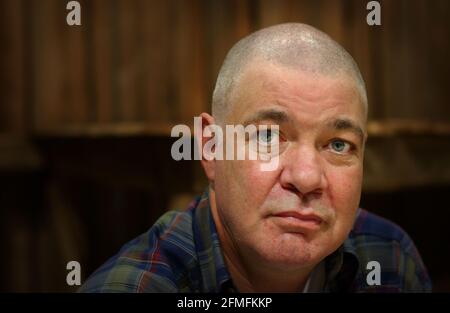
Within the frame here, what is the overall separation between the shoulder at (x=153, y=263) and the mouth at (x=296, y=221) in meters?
0.22

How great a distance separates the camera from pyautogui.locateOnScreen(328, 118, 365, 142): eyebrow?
1.01 metres

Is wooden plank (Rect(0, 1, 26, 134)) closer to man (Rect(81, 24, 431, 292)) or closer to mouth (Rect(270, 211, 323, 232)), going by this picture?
man (Rect(81, 24, 431, 292))

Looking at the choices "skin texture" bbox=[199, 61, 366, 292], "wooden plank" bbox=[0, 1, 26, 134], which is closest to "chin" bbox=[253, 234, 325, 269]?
"skin texture" bbox=[199, 61, 366, 292]

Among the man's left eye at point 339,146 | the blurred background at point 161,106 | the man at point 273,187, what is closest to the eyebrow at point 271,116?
the man at point 273,187

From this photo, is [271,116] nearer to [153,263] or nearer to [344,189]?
[344,189]

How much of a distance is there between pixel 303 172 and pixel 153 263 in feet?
1.18

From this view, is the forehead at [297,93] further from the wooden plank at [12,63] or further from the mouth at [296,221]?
the wooden plank at [12,63]

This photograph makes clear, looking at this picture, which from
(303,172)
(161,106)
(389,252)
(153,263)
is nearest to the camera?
(303,172)

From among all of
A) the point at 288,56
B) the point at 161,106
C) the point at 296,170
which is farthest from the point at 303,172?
the point at 161,106

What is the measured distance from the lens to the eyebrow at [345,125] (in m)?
1.01

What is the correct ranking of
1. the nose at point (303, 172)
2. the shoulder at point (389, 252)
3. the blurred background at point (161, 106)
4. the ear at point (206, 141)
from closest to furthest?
the nose at point (303, 172), the ear at point (206, 141), the shoulder at point (389, 252), the blurred background at point (161, 106)

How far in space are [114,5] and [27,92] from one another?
75 cm

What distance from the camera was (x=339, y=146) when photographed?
104 centimetres
